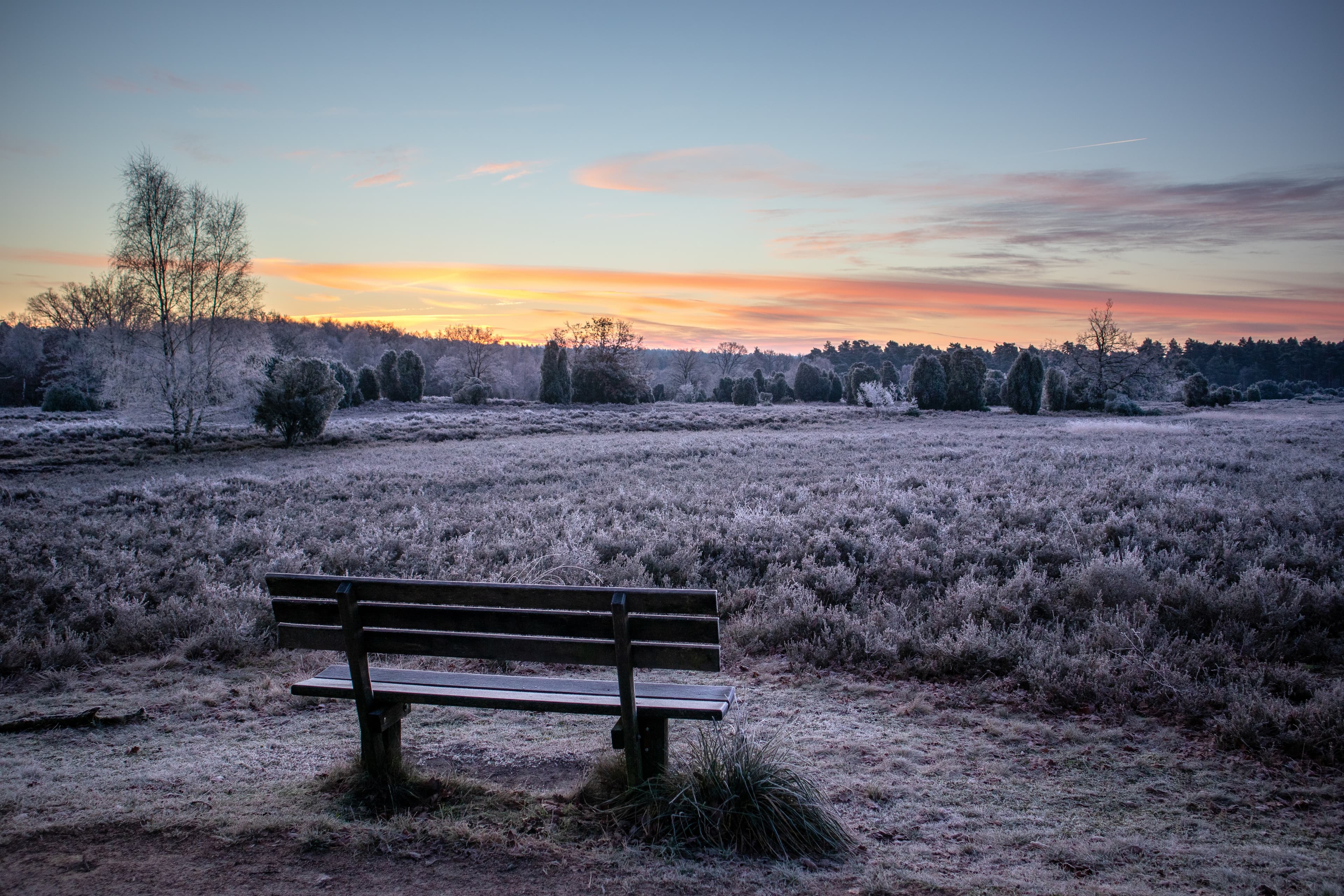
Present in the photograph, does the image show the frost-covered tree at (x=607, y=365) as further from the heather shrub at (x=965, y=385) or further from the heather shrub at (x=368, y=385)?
the heather shrub at (x=965, y=385)

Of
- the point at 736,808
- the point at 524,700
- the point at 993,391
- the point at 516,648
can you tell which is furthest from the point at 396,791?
the point at 993,391

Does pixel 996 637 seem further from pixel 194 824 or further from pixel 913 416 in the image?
pixel 913 416

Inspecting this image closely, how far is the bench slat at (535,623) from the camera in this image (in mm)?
3586

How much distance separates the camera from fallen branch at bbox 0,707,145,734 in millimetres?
4941

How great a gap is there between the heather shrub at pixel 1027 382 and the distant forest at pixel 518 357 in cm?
519

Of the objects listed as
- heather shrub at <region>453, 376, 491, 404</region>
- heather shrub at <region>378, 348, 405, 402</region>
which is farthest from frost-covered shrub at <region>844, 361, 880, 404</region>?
heather shrub at <region>378, 348, 405, 402</region>

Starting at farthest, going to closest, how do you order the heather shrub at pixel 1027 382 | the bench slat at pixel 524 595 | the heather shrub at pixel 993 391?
the heather shrub at pixel 993 391 < the heather shrub at pixel 1027 382 < the bench slat at pixel 524 595

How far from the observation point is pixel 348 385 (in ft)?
159

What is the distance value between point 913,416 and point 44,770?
41452 mm

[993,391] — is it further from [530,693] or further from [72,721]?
[72,721]

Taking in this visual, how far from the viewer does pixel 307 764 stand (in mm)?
4465

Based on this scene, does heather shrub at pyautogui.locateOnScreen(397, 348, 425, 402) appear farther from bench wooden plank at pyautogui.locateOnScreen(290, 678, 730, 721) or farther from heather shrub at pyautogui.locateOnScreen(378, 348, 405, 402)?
bench wooden plank at pyautogui.locateOnScreen(290, 678, 730, 721)

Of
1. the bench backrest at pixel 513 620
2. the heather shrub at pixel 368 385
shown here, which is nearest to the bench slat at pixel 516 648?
the bench backrest at pixel 513 620

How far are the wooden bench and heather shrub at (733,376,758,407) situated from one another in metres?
59.8
